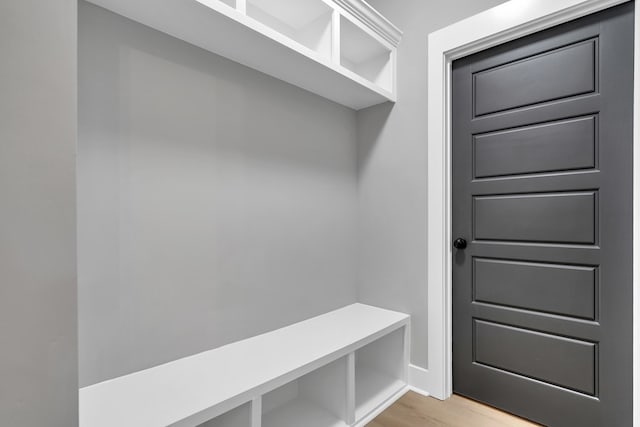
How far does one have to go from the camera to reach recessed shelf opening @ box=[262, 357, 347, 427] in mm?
1472

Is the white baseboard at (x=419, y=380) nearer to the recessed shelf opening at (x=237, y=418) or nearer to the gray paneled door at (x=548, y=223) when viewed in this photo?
the gray paneled door at (x=548, y=223)

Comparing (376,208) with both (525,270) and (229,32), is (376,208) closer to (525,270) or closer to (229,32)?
(525,270)

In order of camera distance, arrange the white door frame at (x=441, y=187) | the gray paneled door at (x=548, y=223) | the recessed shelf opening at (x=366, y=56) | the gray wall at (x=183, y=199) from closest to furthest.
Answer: the gray wall at (x=183, y=199) < the gray paneled door at (x=548, y=223) < the white door frame at (x=441, y=187) < the recessed shelf opening at (x=366, y=56)

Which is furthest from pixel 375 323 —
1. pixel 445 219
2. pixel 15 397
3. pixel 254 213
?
pixel 15 397

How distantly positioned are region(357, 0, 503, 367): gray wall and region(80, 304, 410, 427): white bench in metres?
0.13

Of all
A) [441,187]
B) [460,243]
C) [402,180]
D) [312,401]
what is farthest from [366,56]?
[312,401]

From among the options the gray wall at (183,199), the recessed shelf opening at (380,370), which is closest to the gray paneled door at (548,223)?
the recessed shelf opening at (380,370)

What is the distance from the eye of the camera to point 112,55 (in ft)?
3.78

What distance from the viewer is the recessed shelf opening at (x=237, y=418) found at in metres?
1.13

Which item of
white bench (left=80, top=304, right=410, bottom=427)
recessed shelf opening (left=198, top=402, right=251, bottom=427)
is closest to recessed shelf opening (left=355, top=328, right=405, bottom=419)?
white bench (left=80, top=304, right=410, bottom=427)

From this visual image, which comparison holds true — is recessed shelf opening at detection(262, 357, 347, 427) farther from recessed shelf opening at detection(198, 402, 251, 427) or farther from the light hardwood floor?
recessed shelf opening at detection(198, 402, 251, 427)

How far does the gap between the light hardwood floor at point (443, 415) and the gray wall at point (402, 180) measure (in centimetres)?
22

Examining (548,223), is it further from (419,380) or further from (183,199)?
(183,199)

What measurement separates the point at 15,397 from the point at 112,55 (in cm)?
107
